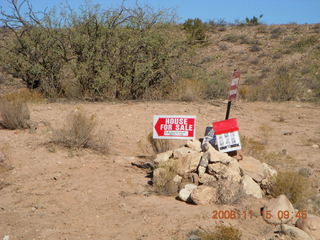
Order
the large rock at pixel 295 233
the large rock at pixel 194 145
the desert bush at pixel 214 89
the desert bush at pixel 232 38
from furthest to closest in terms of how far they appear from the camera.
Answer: the desert bush at pixel 232 38, the desert bush at pixel 214 89, the large rock at pixel 194 145, the large rock at pixel 295 233

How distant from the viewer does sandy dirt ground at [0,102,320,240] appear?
539 cm

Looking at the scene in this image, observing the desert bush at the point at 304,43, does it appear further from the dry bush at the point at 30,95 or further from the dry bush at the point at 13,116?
the dry bush at the point at 13,116

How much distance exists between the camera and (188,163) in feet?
23.0

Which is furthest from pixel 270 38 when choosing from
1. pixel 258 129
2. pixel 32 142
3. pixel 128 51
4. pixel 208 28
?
pixel 32 142

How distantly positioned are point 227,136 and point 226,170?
0.82 meters

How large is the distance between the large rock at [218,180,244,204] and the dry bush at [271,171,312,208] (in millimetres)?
741

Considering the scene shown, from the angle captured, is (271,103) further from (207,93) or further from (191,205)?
(191,205)

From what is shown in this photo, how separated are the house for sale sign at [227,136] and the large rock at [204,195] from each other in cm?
116

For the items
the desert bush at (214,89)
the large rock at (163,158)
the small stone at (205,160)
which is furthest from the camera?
the desert bush at (214,89)

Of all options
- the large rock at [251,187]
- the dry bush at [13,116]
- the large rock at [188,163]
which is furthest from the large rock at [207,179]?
the dry bush at [13,116]

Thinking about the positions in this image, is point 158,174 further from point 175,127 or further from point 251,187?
point 251,187

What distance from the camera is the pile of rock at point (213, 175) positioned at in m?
6.14


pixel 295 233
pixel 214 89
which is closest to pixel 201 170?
pixel 295 233

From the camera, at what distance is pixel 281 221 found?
5.68 meters
